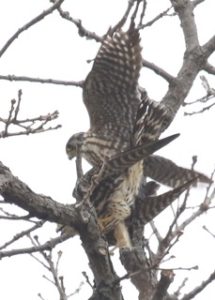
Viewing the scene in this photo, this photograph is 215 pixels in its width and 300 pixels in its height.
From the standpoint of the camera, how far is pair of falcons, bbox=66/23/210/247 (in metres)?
5.18

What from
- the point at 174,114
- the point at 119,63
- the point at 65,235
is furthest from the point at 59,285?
the point at 119,63

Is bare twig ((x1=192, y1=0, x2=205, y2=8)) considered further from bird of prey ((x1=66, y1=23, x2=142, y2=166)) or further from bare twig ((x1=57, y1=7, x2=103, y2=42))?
bare twig ((x1=57, y1=7, x2=103, y2=42))

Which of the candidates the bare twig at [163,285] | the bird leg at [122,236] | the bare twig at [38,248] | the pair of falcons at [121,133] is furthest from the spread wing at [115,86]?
the bare twig at [163,285]

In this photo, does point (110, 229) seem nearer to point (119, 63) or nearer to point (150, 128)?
point (150, 128)

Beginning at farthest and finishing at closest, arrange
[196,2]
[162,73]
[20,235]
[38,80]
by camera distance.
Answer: [196,2], [162,73], [38,80], [20,235]

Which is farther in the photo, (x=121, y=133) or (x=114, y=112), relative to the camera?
(x=114, y=112)

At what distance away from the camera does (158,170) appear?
232 inches

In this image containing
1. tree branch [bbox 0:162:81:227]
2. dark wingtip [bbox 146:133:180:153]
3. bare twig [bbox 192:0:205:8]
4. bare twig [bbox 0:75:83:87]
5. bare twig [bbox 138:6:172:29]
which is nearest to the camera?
tree branch [bbox 0:162:81:227]

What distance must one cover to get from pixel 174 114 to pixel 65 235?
131cm

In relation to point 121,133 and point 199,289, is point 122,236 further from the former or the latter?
point 199,289

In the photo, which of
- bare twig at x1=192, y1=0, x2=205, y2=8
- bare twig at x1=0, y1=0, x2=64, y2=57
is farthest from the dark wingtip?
bare twig at x1=192, y1=0, x2=205, y2=8

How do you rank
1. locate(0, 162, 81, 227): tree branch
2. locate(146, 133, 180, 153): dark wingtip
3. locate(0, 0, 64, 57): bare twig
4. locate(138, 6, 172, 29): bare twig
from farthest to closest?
locate(138, 6, 172, 29): bare twig < locate(146, 133, 180, 153): dark wingtip < locate(0, 0, 64, 57): bare twig < locate(0, 162, 81, 227): tree branch

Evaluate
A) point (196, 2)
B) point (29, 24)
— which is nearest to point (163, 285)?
point (29, 24)

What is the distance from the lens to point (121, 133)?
19.3 feet
